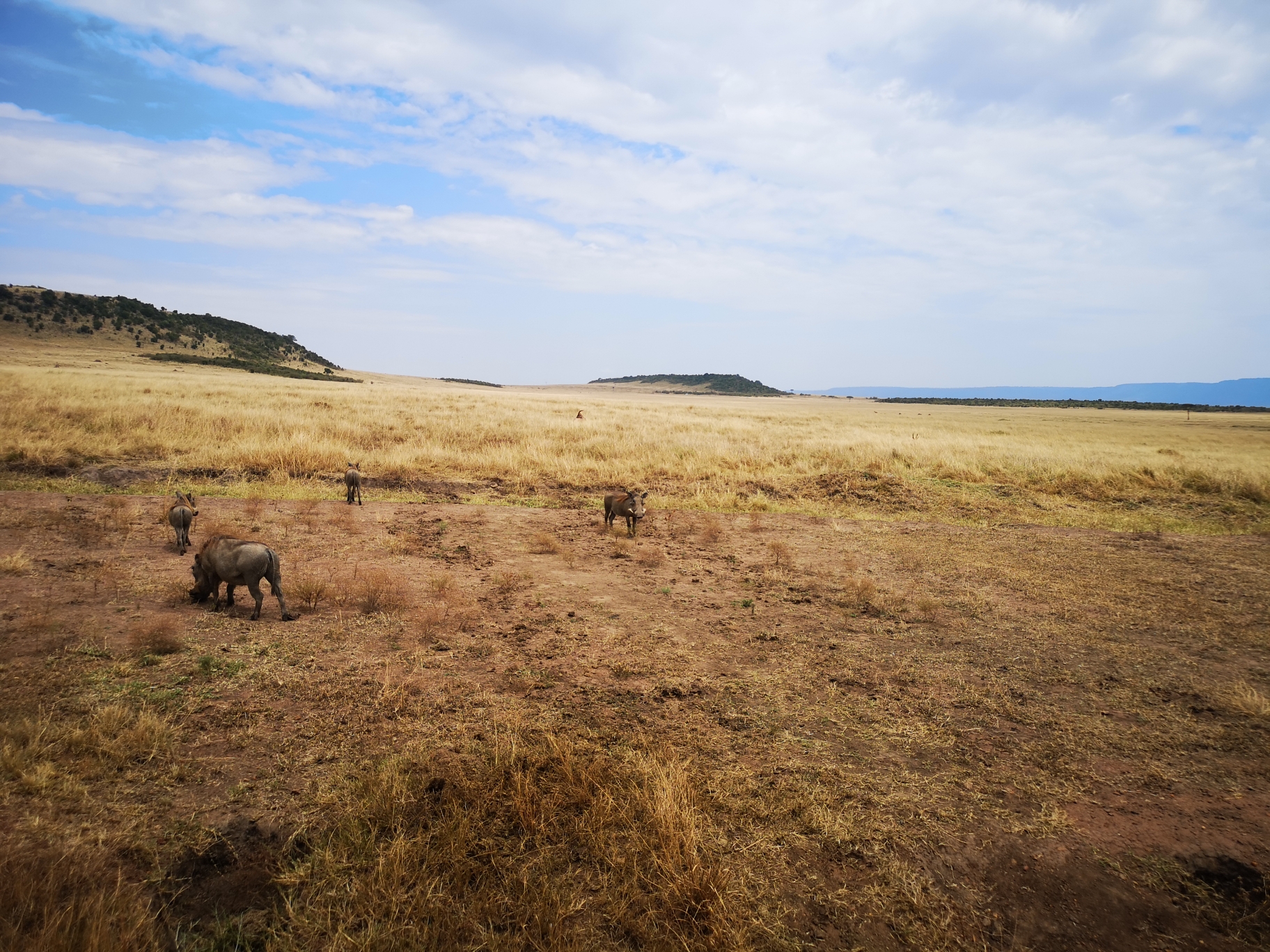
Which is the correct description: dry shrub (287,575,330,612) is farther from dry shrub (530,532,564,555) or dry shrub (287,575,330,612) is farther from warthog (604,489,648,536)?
warthog (604,489,648,536)

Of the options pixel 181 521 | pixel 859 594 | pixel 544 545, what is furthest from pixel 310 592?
pixel 859 594

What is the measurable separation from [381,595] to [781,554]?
759cm

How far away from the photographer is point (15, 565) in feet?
26.5

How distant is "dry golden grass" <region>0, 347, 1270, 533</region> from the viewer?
17.3 metres

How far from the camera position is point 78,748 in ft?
14.8

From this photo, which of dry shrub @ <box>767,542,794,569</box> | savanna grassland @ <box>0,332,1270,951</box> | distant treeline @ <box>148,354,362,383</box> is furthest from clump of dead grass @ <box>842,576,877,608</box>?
distant treeline @ <box>148,354,362,383</box>

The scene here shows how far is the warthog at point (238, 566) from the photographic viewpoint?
7.18 m

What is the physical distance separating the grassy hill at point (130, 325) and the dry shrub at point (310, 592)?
249ft

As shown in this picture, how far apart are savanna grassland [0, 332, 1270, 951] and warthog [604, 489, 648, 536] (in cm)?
71

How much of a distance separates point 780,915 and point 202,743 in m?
4.67

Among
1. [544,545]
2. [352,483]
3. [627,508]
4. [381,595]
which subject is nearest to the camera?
[381,595]

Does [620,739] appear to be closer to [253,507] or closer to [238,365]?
[253,507]

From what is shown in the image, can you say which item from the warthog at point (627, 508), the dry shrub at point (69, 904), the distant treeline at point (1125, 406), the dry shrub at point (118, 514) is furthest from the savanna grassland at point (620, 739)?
the distant treeline at point (1125, 406)

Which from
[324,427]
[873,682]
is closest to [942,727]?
[873,682]
